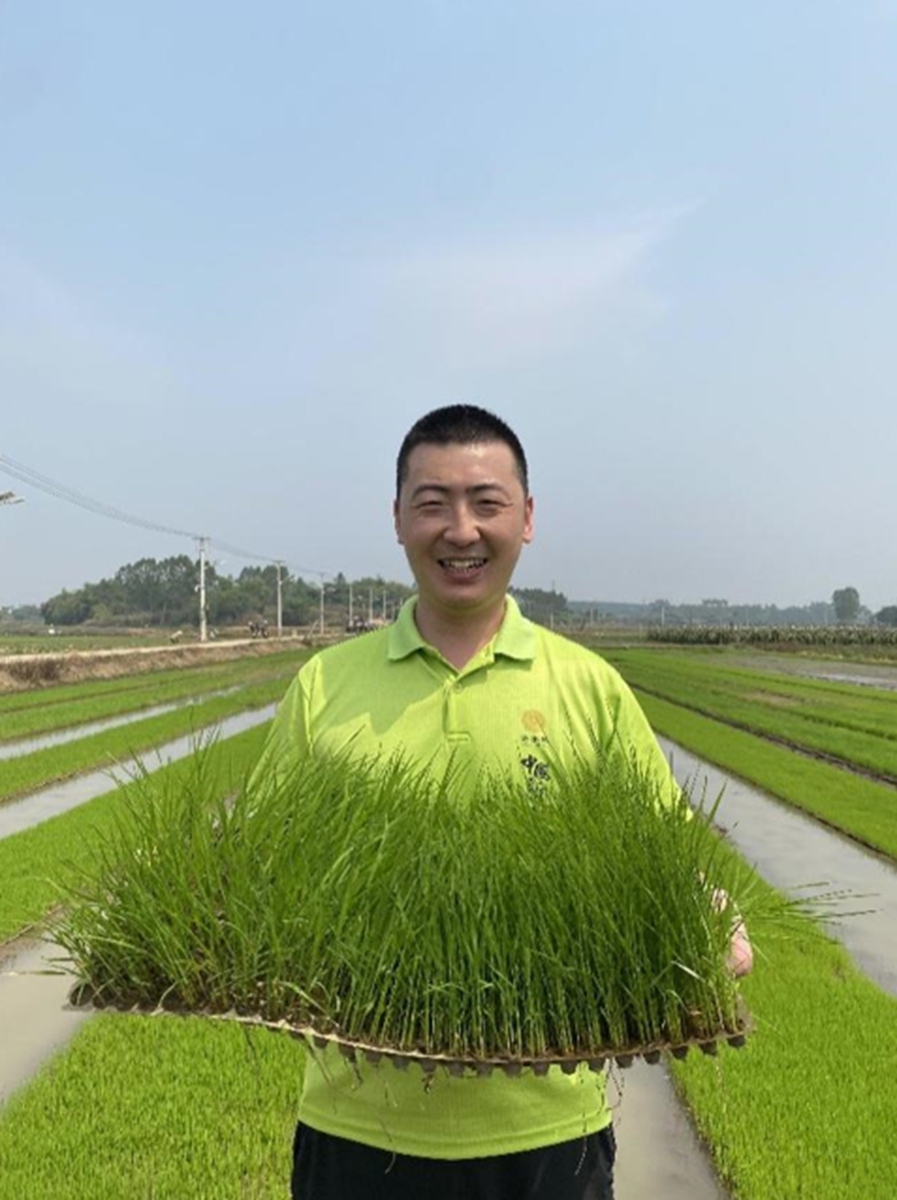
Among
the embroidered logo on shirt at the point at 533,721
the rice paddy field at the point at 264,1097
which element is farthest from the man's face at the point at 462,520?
the rice paddy field at the point at 264,1097

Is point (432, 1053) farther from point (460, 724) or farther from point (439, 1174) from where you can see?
point (460, 724)

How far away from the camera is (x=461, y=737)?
6.05ft

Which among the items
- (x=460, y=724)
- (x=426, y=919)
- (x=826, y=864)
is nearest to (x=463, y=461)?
(x=460, y=724)

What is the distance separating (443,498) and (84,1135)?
334 cm

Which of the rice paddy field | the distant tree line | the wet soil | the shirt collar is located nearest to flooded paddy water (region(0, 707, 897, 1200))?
the wet soil

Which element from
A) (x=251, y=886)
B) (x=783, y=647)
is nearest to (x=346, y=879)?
(x=251, y=886)

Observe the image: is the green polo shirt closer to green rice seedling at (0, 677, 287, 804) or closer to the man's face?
the man's face

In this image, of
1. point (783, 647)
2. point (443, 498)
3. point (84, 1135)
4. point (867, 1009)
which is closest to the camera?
point (443, 498)

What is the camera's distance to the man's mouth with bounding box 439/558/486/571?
1.80 m

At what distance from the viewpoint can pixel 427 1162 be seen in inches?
65.0

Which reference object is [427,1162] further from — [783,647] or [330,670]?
[783,647]

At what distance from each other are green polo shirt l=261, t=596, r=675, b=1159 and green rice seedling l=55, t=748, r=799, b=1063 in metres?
0.19

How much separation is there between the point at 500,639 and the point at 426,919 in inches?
24.0

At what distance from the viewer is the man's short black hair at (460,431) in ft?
5.86
